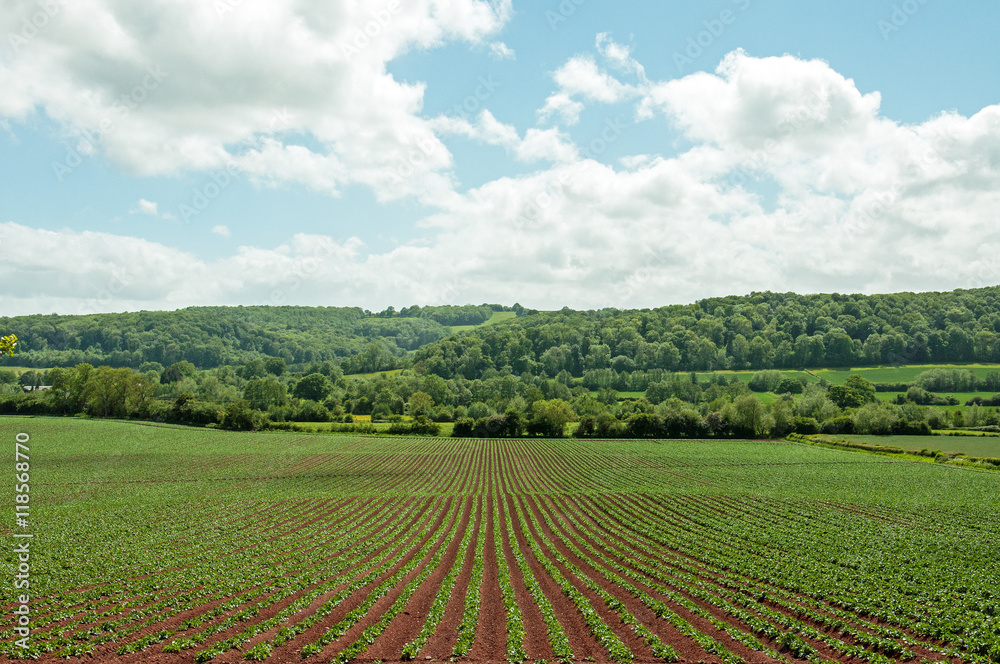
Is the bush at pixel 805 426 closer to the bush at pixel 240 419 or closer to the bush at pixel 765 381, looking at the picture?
the bush at pixel 765 381

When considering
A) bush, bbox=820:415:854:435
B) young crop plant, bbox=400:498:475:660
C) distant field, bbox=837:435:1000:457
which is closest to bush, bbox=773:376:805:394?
bush, bbox=820:415:854:435

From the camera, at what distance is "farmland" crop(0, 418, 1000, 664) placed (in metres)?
15.0

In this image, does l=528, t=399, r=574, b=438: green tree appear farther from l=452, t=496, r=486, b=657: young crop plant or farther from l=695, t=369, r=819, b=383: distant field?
l=452, t=496, r=486, b=657: young crop plant

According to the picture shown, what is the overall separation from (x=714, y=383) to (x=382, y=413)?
9270cm

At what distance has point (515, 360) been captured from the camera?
193 metres

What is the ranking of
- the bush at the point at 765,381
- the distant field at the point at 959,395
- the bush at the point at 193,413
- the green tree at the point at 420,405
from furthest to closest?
the bush at the point at 765,381, the green tree at the point at 420,405, the distant field at the point at 959,395, the bush at the point at 193,413

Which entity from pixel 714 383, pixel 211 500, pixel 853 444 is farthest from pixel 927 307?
pixel 211 500

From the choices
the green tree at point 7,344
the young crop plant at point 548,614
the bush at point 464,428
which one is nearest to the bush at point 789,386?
the bush at point 464,428

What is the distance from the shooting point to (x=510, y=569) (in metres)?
23.2

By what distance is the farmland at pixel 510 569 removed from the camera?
591 inches

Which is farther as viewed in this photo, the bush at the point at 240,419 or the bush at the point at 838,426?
the bush at the point at 240,419

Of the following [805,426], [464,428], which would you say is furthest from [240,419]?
[805,426]

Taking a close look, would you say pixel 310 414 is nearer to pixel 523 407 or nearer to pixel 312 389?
pixel 312 389

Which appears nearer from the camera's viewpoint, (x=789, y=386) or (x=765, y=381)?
(x=789, y=386)
